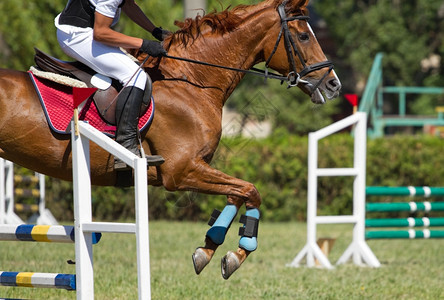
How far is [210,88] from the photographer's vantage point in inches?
226

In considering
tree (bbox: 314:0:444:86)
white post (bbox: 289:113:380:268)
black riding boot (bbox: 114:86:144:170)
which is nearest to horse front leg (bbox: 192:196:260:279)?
black riding boot (bbox: 114:86:144:170)

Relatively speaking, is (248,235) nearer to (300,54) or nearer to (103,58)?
(300,54)

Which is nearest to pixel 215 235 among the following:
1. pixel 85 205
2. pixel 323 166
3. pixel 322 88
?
pixel 85 205

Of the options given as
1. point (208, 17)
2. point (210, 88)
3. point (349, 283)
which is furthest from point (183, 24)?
point (349, 283)

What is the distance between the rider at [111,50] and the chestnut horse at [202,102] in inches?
10.0

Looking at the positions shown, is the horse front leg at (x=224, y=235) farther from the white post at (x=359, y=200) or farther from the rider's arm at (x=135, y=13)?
the white post at (x=359, y=200)

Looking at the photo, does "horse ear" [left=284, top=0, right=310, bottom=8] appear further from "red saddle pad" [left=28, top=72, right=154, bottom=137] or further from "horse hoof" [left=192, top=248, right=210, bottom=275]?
"horse hoof" [left=192, top=248, right=210, bottom=275]

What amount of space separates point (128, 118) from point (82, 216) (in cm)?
95

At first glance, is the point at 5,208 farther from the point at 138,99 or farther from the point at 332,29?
the point at 332,29

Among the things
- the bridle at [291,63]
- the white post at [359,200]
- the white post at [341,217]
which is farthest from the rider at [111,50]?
the white post at [359,200]

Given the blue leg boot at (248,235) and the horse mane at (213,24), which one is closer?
the blue leg boot at (248,235)

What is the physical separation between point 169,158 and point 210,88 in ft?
2.32

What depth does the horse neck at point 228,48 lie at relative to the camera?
5.77m

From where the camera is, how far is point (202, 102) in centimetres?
564
